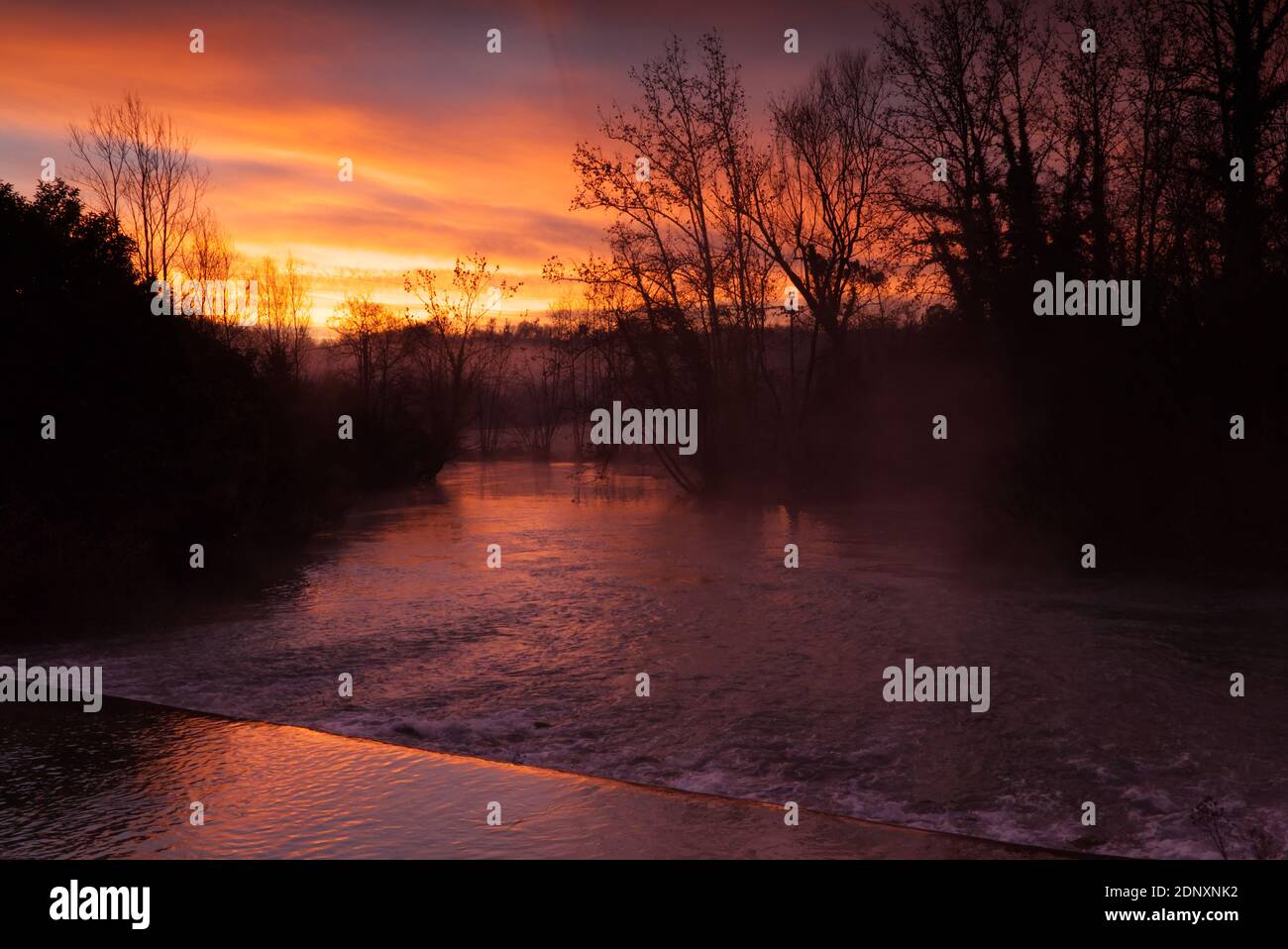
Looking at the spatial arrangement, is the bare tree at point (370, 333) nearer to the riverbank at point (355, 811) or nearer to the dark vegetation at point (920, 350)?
the dark vegetation at point (920, 350)

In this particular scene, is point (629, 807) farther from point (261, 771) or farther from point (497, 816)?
point (261, 771)

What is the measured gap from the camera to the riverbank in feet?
20.2

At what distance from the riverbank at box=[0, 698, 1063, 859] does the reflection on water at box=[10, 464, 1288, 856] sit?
57 cm

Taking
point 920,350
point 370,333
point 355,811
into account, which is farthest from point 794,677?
point 370,333

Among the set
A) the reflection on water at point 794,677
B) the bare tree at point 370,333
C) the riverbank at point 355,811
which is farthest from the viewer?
the bare tree at point 370,333

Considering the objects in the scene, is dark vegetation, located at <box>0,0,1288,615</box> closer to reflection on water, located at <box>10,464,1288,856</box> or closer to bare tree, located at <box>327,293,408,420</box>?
reflection on water, located at <box>10,464,1288,856</box>

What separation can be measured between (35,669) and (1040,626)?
12757 millimetres

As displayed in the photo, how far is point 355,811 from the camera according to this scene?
22.2 ft

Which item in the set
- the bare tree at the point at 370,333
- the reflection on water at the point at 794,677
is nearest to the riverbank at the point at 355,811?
the reflection on water at the point at 794,677

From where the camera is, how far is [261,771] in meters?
7.72

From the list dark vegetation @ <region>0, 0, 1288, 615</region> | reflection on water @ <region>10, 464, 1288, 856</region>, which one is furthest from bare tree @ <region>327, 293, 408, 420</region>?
reflection on water @ <region>10, 464, 1288, 856</region>

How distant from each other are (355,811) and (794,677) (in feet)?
19.9

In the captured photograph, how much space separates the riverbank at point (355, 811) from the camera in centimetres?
616

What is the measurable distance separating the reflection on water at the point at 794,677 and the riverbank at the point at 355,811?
575 millimetres
